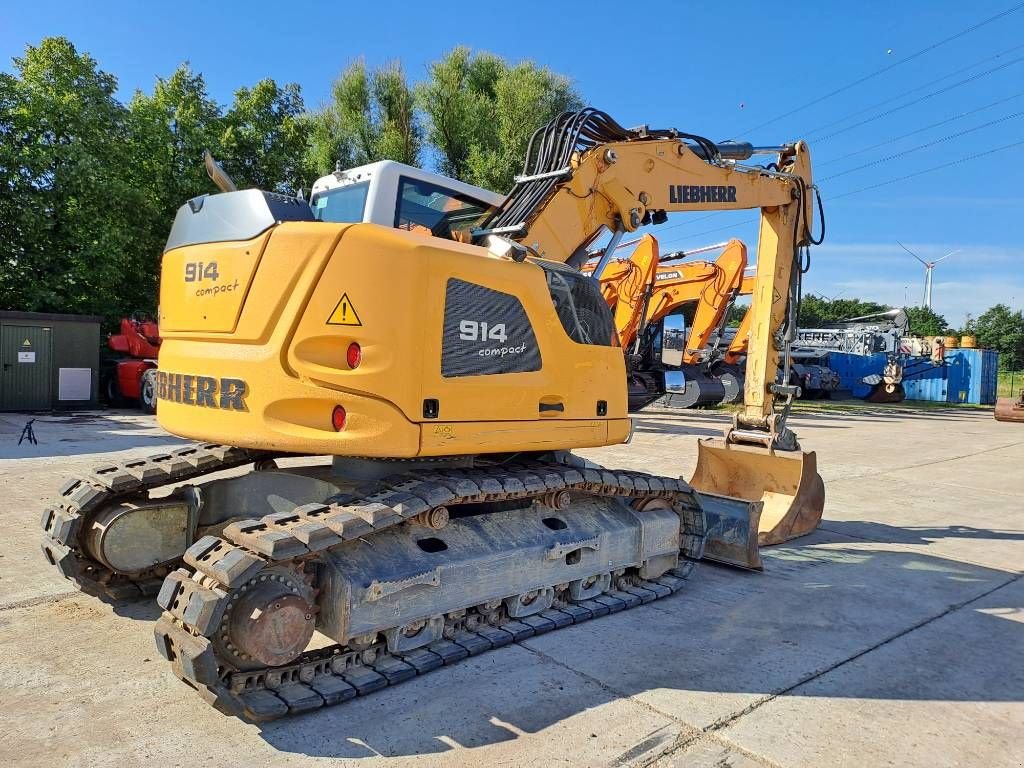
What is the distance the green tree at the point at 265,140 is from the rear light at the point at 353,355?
22.4 meters

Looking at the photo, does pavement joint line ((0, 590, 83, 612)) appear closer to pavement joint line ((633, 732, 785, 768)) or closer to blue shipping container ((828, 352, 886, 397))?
pavement joint line ((633, 732, 785, 768))

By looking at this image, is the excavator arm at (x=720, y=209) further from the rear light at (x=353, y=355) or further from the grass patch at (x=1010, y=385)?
the grass patch at (x=1010, y=385)

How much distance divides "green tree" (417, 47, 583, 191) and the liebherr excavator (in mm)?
20343

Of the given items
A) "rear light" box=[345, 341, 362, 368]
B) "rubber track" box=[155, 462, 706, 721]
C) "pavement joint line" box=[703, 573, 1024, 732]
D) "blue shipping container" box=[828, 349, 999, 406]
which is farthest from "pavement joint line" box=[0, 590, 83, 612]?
"blue shipping container" box=[828, 349, 999, 406]

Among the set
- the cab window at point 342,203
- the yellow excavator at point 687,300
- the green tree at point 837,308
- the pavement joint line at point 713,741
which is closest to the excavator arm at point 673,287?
the yellow excavator at point 687,300

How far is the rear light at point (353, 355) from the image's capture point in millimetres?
3660

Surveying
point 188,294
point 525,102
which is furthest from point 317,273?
point 525,102

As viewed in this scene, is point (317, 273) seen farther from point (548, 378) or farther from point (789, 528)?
point (789, 528)

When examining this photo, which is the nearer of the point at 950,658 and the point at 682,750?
the point at 682,750

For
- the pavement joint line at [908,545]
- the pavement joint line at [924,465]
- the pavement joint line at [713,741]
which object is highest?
the pavement joint line at [924,465]

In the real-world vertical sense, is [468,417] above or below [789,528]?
above

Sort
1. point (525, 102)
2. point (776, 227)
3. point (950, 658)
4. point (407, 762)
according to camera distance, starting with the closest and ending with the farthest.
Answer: point (407, 762) → point (950, 658) → point (776, 227) → point (525, 102)

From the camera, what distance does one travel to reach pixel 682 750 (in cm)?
319

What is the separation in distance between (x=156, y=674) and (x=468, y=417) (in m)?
1.98
